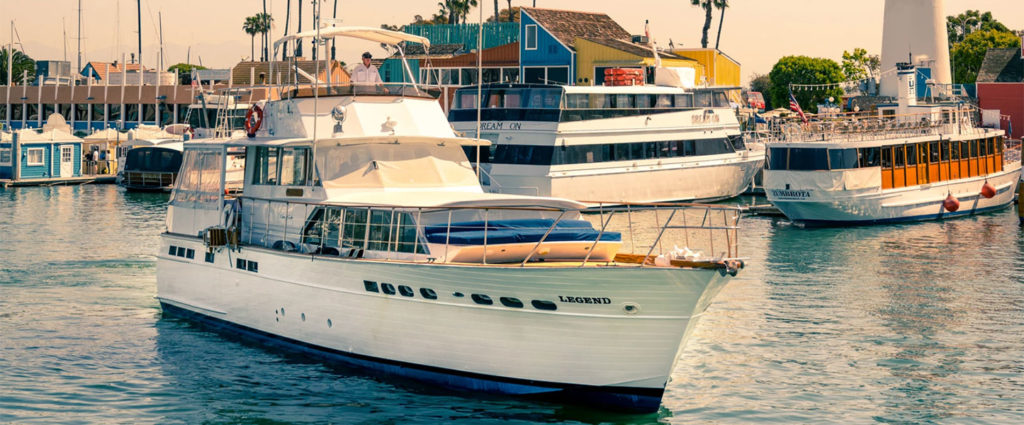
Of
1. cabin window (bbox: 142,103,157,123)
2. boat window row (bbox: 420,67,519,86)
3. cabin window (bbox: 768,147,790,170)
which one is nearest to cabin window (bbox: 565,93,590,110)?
cabin window (bbox: 768,147,790,170)

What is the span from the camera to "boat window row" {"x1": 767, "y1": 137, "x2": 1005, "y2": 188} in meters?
42.9

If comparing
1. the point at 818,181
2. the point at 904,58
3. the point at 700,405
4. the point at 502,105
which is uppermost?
the point at 904,58

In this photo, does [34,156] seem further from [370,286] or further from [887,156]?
[370,286]

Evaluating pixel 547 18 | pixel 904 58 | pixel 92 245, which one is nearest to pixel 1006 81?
pixel 904 58

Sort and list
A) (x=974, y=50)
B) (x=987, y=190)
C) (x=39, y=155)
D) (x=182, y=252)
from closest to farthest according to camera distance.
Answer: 1. (x=182, y=252)
2. (x=987, y=190)
3. (x=39, y=155)
4. (x=974, y=50)

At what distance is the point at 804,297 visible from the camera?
2805 centimetres

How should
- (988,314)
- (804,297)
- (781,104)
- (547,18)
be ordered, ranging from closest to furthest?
(988,314), (804,297), (547,18), (781,104)

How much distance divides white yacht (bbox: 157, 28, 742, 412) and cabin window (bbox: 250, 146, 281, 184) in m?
0.04

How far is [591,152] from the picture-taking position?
160 feet

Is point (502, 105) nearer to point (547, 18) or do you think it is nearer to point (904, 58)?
point (547, 18)

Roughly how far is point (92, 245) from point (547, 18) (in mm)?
38085

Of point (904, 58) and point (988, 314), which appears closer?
point (988, 314)

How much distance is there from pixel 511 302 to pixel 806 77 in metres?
81.2

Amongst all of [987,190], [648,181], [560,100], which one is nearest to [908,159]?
[987,190]
